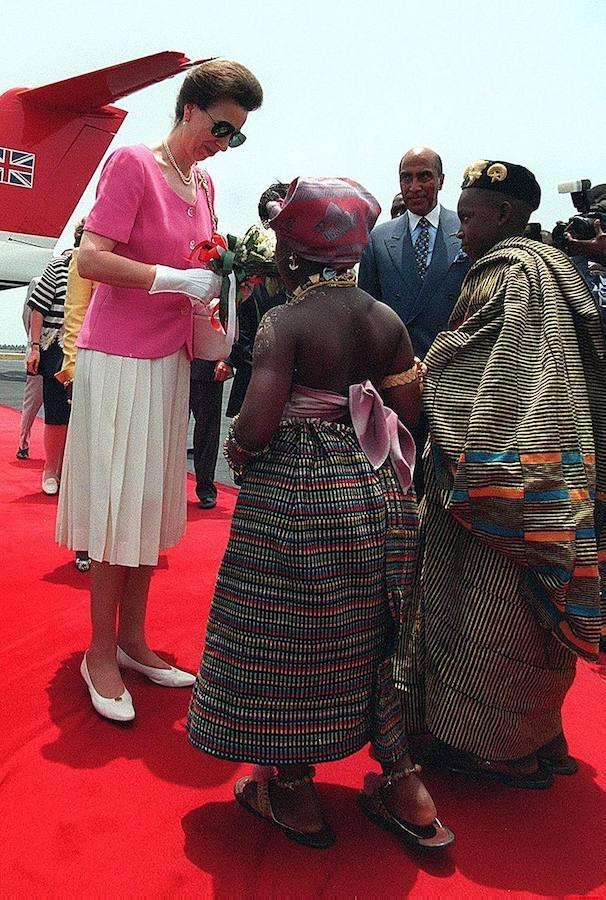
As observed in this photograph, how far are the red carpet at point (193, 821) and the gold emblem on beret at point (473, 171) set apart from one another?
1.56 m

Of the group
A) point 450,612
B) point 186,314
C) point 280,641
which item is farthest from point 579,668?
point 186,314

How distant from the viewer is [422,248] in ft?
9.58

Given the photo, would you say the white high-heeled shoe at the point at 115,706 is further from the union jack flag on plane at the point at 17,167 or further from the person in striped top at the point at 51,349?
the union jack flag on plane at the point at 17,167

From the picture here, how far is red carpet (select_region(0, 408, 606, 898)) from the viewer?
1.56 meters

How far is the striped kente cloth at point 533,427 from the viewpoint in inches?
65.5

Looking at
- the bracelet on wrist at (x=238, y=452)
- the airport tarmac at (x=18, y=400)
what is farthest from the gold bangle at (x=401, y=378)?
the airport tarmac at (x=18, y=400)

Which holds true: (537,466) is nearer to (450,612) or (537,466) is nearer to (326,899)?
(450,612)

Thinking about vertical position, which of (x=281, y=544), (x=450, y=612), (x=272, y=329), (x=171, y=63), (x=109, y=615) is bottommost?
(x=109, y=615)

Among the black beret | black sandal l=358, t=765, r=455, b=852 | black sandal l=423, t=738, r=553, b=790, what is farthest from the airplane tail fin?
black sandal l=358, t=765, r=455, b=852

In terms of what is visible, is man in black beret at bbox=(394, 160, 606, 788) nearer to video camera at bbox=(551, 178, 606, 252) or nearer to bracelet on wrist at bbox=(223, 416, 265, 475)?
video camera at bbox=(551, 178, 606, 252)

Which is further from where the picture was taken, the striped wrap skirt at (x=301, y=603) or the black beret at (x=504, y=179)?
the black beret at (x=504, y=179)

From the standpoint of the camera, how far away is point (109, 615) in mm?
2225

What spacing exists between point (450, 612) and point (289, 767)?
546mm

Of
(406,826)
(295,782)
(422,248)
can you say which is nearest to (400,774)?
(406,826)
